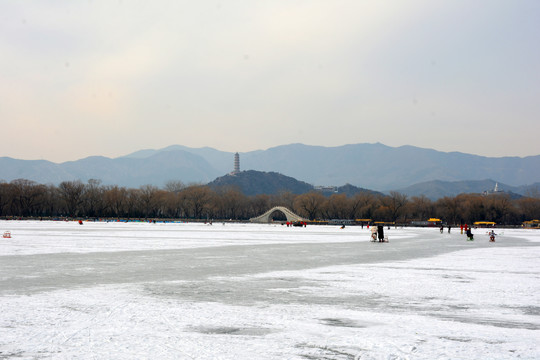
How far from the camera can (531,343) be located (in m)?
7.97

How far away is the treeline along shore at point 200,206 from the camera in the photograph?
13662 cm

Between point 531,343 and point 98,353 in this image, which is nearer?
point 98,353

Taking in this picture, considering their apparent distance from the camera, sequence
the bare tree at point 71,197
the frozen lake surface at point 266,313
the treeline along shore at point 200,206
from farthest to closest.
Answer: the bare tree at point 71,197 → the treeline along shore at point 200,206 → the frozen lake surface at point 266,313

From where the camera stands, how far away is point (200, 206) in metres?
160

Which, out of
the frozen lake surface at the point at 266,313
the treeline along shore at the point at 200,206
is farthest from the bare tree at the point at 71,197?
the frozen lake surface at the point at 266,313

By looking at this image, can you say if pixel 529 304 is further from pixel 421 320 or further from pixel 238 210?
pixel 238 210

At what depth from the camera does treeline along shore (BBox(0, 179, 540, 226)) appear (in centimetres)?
13662

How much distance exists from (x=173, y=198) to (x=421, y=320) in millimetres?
150480

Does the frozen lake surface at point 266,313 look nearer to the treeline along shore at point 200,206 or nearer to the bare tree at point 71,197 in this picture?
the treeline along shore at point 200,206

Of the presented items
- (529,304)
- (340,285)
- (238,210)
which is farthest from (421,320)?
(238,210)

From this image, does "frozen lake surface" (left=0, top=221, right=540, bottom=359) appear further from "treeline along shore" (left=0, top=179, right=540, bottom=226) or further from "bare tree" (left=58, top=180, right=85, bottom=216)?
"bare tree" (left=58, top=180, right=85, bottom=216)

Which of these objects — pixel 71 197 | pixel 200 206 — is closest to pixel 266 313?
pixel 71 197

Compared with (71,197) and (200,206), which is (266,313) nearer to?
(71,197)

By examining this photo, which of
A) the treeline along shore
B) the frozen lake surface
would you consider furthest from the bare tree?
the frozen lake surface
